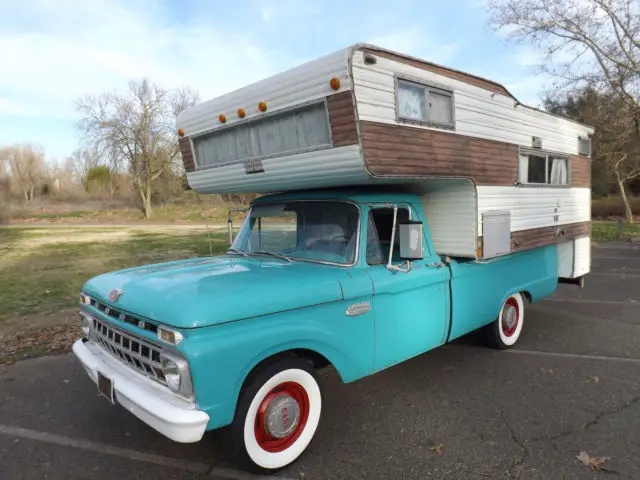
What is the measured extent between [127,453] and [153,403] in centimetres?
91

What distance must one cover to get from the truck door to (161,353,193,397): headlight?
60.9 inches

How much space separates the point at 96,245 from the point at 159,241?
2.29 m

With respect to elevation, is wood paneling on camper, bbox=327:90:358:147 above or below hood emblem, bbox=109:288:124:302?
above

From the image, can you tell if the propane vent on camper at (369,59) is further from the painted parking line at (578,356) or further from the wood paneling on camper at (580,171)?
the wood paneling on camper at (580,171)

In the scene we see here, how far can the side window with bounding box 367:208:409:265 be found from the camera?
148 inches

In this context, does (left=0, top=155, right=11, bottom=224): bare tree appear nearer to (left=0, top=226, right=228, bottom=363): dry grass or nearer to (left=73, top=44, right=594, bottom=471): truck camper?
(left=0, top=226, right=228, bottom=363): dry grass

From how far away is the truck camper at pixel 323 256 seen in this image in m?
2.74

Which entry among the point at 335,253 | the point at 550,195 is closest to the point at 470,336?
the point at 550,195

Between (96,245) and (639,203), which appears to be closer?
(96,245)

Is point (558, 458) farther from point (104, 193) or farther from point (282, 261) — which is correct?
point (104, 193)

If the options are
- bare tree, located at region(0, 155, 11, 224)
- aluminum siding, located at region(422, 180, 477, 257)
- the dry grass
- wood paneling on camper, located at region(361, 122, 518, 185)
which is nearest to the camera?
wood paneling on camper, located at region(361, 122, 518, 185)

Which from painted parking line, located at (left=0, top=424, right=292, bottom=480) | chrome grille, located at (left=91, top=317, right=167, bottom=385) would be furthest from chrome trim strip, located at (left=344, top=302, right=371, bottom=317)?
chrome grille, located at (left=91, top=317, right=167, bottom=385)

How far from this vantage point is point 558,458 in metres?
3.06

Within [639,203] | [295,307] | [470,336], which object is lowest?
[639,203]
